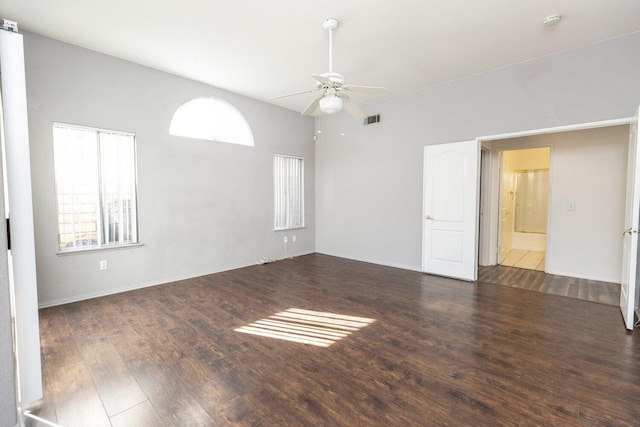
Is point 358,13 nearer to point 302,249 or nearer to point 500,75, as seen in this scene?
point 500,75

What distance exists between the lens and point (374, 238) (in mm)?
5828

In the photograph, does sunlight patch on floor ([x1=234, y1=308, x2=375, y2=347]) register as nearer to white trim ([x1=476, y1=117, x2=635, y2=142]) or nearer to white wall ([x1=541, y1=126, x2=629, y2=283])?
white trim ([x1=476, y1=117, x2=635, y2=142])

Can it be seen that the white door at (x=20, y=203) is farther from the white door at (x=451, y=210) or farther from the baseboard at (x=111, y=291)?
the white door at (x=451, y=210)

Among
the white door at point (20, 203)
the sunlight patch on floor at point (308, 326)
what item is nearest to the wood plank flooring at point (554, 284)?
the sunlight patch on floor at point (308, 326)

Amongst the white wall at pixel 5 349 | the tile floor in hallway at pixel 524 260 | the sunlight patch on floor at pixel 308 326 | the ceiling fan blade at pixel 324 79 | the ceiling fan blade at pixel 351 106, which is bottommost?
the sunlight patch on floor at pixel 308 326

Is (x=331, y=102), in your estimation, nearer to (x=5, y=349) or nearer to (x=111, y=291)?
(x=5, y=349)

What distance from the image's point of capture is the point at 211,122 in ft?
16.4

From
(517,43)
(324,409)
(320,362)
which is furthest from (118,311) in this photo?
(517,43)

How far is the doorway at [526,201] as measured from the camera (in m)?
6.80

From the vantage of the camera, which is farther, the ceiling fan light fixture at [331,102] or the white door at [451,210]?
the white door at [451,210]

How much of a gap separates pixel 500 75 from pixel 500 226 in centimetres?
285

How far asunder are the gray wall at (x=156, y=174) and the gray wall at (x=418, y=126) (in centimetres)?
111

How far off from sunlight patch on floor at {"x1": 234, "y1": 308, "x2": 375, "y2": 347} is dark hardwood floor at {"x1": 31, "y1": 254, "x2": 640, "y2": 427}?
0.02 meters

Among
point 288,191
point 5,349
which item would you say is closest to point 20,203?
point 5,349
